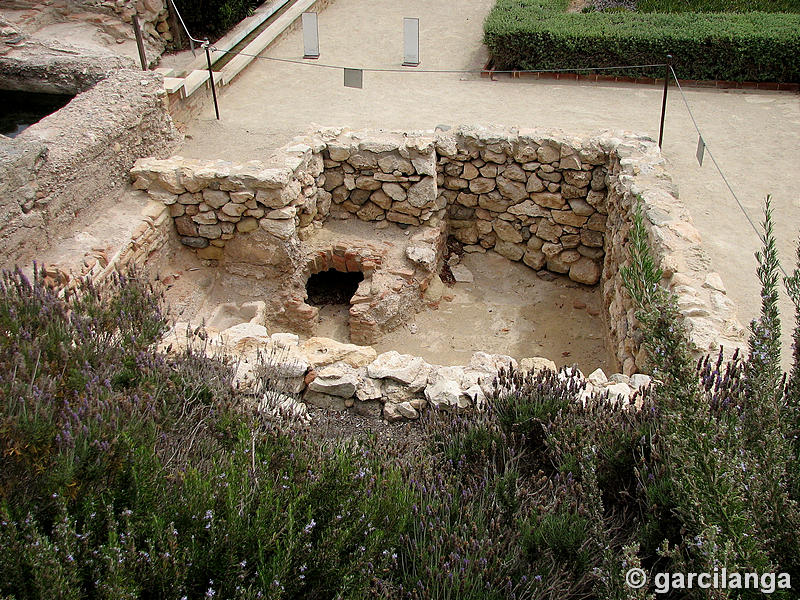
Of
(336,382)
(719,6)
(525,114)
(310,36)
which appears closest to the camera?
(336,382)

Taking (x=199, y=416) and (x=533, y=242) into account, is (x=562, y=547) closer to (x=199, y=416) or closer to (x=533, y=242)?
(x=199, y=416)

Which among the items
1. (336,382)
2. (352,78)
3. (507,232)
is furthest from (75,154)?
(507,232)

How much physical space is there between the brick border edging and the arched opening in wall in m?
4.36

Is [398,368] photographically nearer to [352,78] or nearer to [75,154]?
[75,154]

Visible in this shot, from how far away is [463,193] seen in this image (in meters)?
9.16

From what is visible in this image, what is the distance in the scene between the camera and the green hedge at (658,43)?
33.8 ft

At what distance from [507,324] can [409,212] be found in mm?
1796

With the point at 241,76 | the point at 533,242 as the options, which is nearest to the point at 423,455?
the point at 533,242

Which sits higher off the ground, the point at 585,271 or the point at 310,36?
the point at 310,36

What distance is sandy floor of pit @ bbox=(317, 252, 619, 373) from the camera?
7.86 m

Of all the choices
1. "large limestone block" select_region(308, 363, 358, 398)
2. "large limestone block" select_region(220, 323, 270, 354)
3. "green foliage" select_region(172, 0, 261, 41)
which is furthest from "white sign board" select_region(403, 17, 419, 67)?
"large limestone block" select_region(308, 363, 358, 398)

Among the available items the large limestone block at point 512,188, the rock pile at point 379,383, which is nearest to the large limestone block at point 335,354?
the rock pile at point 379,383

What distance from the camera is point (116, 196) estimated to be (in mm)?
7504

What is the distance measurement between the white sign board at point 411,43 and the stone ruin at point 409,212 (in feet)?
10.8
